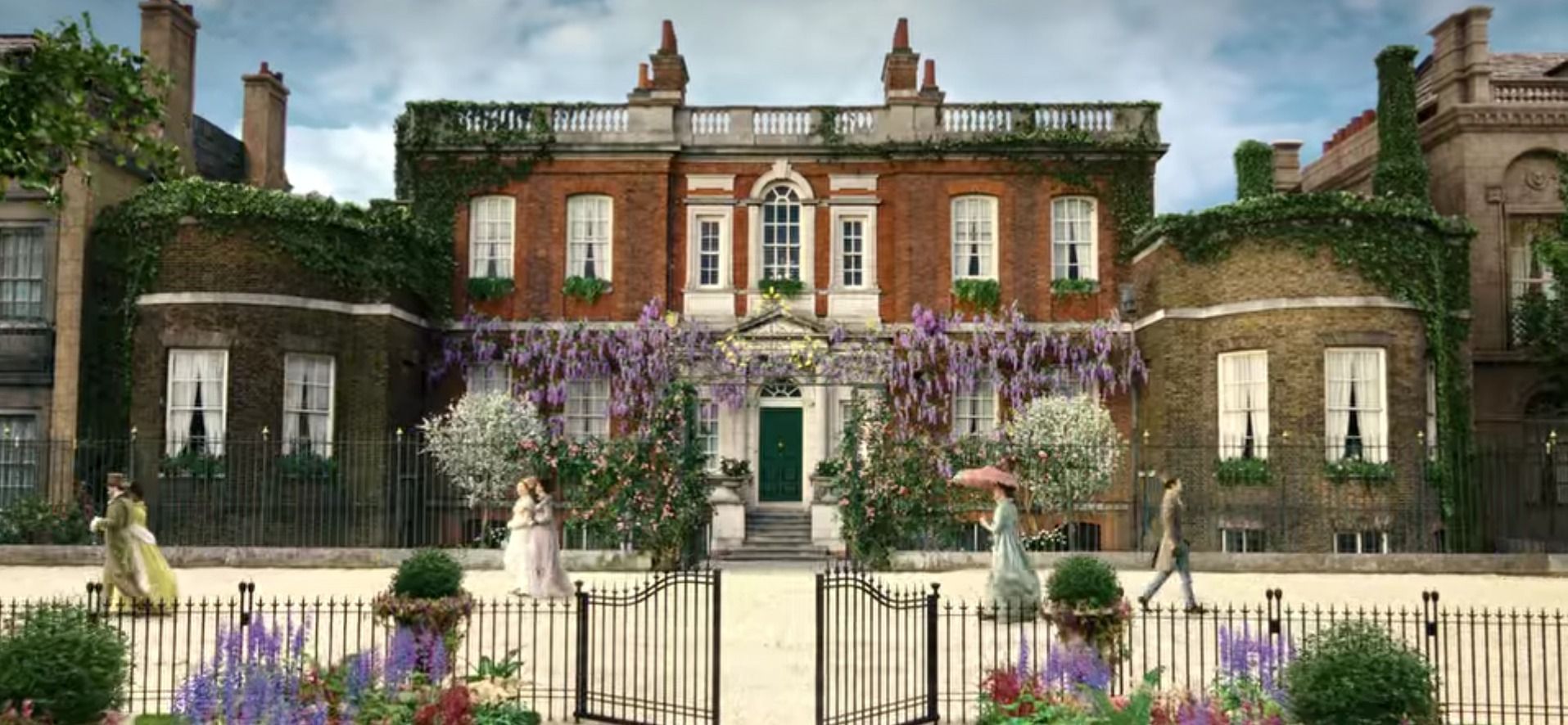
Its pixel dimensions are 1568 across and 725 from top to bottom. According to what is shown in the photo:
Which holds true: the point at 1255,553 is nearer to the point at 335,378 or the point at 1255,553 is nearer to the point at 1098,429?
the point at 1098,429

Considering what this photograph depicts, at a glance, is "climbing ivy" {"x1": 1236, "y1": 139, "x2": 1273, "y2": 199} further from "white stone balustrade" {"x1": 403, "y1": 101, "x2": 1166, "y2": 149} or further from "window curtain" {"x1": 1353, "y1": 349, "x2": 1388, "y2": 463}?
"window curtain" {"x1": 1353, "y1": 349, "x2": 1388, "y2": 463}

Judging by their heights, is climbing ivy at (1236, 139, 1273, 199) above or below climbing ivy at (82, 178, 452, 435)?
above

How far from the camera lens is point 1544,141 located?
85.5 feet

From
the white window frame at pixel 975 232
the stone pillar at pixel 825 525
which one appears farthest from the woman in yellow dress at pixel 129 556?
the white window frame at pixel 975 232

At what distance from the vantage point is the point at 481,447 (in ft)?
79.0

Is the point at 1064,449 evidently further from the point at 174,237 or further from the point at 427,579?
the point at 174,237

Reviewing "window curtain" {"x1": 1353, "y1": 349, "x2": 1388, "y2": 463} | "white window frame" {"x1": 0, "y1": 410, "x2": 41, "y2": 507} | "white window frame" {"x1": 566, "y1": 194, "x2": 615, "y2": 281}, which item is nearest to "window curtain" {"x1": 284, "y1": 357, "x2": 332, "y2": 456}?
"white window frame" {"x1": 0, "y1": 410, "x2": 41, "y2": 507}

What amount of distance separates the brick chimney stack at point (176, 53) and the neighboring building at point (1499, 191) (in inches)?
1011

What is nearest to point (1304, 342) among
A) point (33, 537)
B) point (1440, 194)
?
point (1440, 194)

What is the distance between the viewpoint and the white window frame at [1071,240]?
90.2ft

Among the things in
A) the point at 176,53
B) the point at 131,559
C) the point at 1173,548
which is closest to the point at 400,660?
the point at 131,559

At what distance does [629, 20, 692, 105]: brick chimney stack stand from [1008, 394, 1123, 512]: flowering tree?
1011 centimetres

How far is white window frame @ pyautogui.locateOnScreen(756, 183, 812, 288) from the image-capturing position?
27.7 m

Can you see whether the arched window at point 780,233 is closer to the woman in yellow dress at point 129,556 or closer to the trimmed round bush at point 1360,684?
the woman in yellow dress at point 129,556
